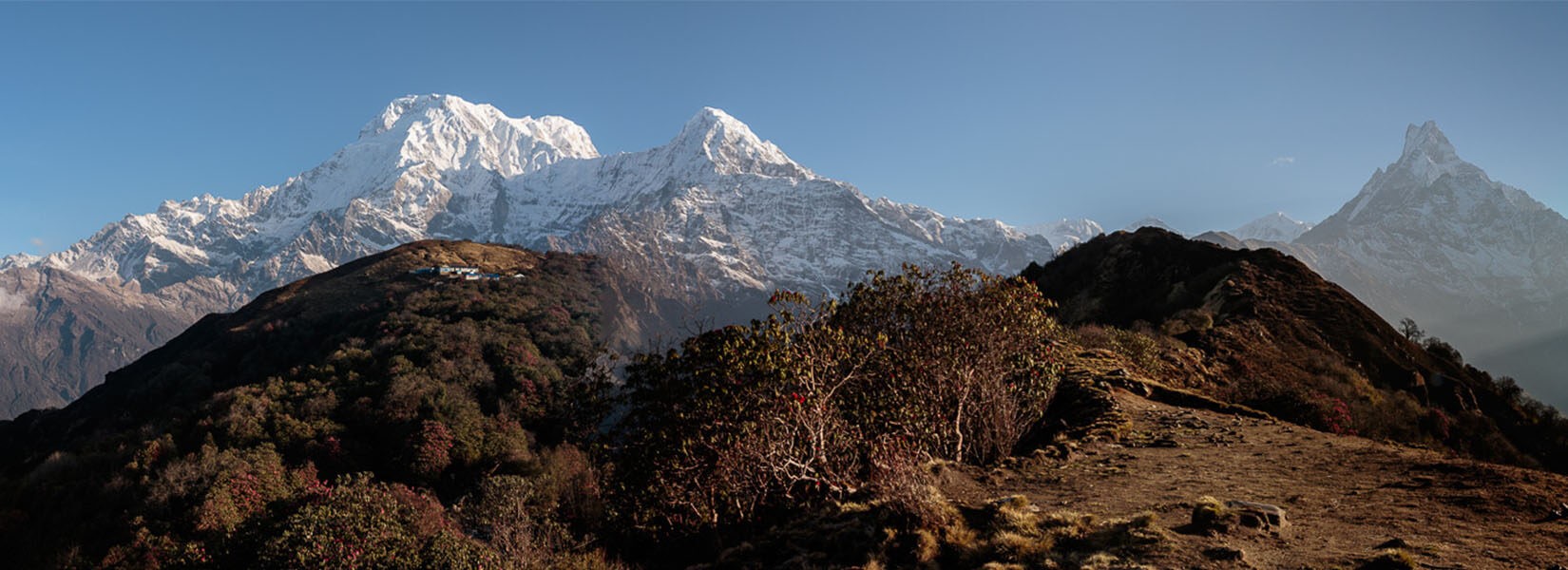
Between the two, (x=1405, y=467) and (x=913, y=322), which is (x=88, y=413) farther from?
(x=1405, y=467)

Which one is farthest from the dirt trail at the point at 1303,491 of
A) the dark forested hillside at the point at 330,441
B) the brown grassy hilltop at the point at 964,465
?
the dark forested hillside at the point at 330,441

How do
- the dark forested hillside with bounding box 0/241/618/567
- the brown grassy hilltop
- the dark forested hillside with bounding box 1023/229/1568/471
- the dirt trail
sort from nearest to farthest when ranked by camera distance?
the dirt trail < the brown grassy hilltop < the dark forested hillside with bounding box 0/241/618/567 < the dark forested hillside with bounding box 1023/229/1568/471

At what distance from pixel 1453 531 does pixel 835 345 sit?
11152mm

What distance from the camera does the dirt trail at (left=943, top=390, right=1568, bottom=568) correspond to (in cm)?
985

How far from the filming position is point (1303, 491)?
547 inches

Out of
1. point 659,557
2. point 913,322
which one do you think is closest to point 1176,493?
point 913,322

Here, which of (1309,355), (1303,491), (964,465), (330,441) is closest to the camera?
(1303,491)

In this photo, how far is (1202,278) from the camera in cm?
5297

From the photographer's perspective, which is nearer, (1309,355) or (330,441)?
→ (1309,355)

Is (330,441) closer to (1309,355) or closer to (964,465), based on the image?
(964,465)

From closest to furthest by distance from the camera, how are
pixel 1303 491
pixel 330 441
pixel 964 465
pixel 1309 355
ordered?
pixel 1303 491 < pixel 964 465 < pixel 1309 355 < pixel 330 441

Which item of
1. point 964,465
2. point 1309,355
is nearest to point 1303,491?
point 964,465

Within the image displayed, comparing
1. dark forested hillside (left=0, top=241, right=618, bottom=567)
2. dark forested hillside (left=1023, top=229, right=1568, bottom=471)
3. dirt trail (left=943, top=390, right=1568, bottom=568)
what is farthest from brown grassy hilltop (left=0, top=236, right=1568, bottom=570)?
dark forested hillside (left=0, top=241, right=618, bottom=567)

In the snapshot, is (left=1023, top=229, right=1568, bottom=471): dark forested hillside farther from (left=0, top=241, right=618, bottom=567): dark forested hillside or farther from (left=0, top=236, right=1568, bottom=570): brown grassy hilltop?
(left=0, top=241, right=618, bottom=567): dark forested hillside
